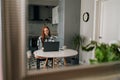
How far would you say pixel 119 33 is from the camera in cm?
181

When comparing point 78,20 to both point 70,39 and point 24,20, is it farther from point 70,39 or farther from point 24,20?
point 24,20

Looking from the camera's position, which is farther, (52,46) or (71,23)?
(71,23)

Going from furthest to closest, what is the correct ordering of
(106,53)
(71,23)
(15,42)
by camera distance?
(71,23) → (106,53) → (15,42)

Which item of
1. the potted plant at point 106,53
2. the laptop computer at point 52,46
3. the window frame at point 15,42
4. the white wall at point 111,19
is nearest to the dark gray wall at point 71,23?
the laptop computer at point 52,46

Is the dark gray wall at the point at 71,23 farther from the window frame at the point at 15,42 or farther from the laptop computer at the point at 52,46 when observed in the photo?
the window frame at the point at 15,42

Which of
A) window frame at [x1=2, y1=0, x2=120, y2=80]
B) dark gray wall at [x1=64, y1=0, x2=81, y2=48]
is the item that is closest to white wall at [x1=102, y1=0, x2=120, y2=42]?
dark gray wall at [x1=64, y1=0, x2=81, y2=48]

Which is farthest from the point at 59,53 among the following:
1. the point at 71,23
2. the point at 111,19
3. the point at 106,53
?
the point at 106,53

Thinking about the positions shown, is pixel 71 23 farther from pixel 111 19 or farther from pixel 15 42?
pixel 15 42

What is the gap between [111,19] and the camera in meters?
1.82

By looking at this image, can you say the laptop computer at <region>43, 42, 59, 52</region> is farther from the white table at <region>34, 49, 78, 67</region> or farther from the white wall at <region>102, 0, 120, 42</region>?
the white wall at <region>102, 0, 120, 42</region>

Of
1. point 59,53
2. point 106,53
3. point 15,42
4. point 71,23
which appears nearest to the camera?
point 15,42


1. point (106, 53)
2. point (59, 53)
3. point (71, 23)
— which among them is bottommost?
point (59, 53)

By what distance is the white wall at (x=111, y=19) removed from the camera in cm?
175

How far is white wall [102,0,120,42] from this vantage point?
1.75m
